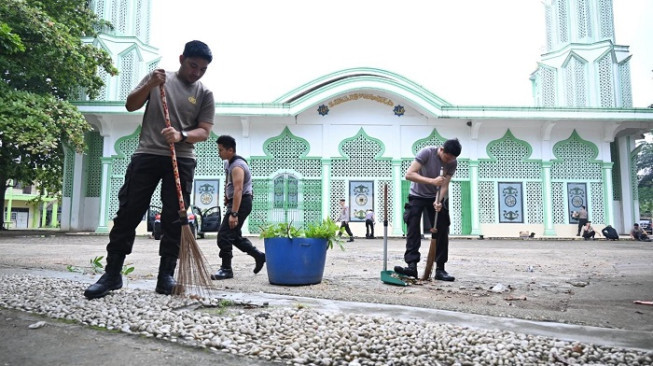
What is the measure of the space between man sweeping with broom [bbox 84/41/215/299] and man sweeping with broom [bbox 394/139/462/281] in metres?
2.18

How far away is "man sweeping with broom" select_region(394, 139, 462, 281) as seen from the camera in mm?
4664

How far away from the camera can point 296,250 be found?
13.8ft

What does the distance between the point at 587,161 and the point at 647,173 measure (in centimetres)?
3127

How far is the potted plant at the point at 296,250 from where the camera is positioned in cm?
421

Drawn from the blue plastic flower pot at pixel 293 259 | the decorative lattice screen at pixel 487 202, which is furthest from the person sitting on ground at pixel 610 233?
the blue plastic flower pot at pixel 293 259

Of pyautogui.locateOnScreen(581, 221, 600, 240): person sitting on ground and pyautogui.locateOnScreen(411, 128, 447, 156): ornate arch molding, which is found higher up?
pyautogui.locateOnScreen(411, 128, 447, 156): ornate arch molding

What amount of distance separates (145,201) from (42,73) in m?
12.0

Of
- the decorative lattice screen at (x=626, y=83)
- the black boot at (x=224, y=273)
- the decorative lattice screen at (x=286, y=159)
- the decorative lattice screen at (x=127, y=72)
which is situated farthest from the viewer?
the decorative lattice screen at (x=626, y=83)

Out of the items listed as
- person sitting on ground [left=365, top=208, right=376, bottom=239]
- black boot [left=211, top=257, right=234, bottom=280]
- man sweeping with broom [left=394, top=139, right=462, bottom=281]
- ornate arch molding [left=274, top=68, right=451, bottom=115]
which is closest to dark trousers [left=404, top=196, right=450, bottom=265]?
man sweeping with broom [left=394, top=139, right=462, bottom=281]

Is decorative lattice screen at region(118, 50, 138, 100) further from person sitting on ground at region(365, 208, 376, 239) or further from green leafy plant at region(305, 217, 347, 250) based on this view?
green leafy plant at region(305, 217, 347, 250)

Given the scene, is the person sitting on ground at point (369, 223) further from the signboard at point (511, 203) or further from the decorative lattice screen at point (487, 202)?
the signboard at point (511, 203)

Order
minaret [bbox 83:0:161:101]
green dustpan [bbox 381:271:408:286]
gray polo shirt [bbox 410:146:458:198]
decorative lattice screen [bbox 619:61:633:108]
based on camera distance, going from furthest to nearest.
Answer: decorative lattice screen [bbox 619:61:633:108]
minaret [bbox 83:0:161:101]
gray polo shirt [bbox 410:146:458:198]
green dustpan [bbox 381:271:408:286]

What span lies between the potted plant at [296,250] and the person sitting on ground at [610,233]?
14.9m

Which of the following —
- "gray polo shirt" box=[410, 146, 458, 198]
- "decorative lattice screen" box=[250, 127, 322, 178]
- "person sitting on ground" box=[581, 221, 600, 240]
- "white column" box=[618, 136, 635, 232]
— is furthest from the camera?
"white column" box=[618, 136, 635, 232]
